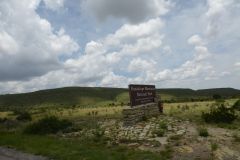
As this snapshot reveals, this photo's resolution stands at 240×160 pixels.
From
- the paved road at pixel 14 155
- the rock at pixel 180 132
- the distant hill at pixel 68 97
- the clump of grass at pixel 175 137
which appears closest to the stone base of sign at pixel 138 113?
the rock at pixel 180 132

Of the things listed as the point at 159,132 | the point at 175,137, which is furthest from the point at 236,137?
the point at 159,132

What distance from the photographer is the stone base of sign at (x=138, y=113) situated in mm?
21219

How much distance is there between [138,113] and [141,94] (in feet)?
8.04

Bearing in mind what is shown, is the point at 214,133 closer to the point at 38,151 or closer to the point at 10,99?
the point at 38,151

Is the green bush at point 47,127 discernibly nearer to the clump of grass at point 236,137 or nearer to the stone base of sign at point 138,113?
the stone base of sign at point 138,113

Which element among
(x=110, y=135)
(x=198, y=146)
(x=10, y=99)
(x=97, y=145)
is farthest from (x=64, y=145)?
(x=10, y=99)

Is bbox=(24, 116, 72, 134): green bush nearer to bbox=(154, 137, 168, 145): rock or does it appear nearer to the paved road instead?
the paved road

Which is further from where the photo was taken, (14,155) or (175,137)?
(175,137)

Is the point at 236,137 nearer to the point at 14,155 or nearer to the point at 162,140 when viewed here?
the point at 162,140

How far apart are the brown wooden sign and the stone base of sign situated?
0.41m

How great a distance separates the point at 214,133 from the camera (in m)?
17.4

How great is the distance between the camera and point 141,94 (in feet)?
80.8

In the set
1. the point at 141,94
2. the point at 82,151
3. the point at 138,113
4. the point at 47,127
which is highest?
the point at 141,94

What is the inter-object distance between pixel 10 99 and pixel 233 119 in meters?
150
